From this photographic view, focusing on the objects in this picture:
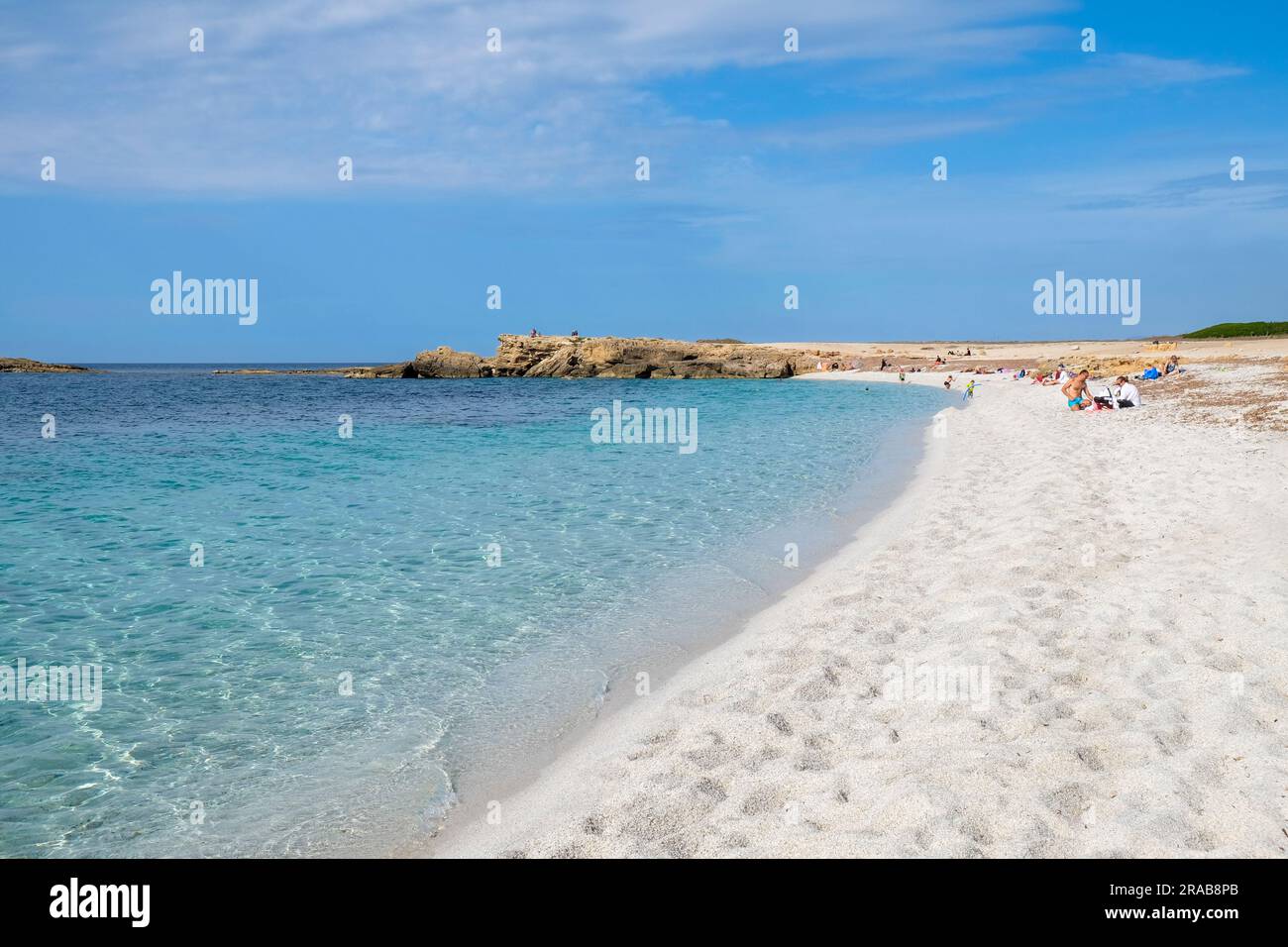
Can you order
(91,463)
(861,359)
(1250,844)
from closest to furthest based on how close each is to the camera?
1. (1250,844)
2. (91,463)
3. (861,359)

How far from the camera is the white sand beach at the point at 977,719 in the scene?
463 centimetres

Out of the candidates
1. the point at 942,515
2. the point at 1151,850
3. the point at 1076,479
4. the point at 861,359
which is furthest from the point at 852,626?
the point at 861,359

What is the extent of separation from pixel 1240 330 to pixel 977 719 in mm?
119082

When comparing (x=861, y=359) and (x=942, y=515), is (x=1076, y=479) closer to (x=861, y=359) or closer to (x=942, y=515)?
(x=942, y=515)

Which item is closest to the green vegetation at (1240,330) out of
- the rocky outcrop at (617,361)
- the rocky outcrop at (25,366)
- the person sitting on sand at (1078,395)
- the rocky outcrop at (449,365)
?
the rocky outcrop at (617,361)

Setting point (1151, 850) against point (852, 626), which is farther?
point (852, 626)

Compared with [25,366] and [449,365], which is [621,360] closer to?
[449,365]

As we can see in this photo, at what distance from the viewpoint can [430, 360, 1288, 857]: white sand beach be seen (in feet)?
15.2

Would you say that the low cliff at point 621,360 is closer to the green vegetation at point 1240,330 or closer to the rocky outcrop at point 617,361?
the rocky outcrop at point 617,361

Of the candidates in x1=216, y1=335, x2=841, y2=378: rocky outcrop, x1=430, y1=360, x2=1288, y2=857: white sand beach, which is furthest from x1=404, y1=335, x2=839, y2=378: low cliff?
x1=430, y1=360, x2=1288, y2=857: white sand beach

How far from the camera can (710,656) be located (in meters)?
8.43

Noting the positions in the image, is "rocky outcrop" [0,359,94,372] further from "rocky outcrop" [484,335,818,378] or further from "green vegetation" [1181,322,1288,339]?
"green vegetation" [1181,322,1288,339]

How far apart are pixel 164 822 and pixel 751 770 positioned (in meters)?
4.26

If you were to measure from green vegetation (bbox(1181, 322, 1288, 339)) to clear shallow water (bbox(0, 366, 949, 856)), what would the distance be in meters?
95.6
